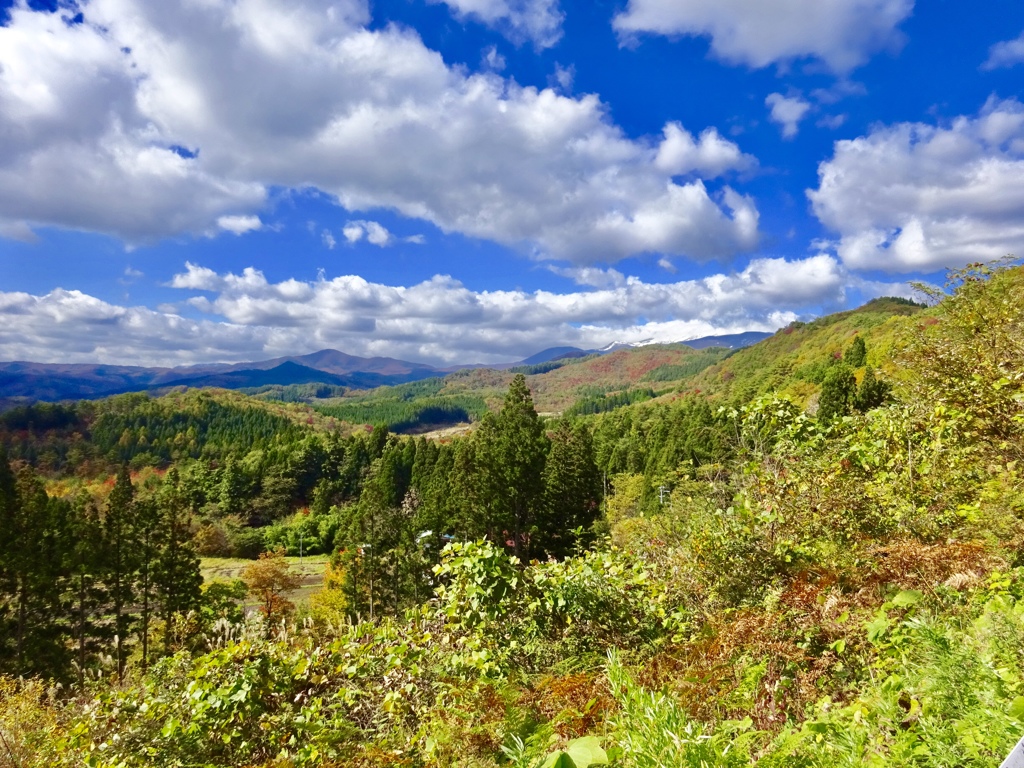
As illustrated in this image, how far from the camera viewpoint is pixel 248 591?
4522 centimetres

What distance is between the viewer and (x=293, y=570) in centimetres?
6278

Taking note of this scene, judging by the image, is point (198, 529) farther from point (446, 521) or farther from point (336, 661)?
point (336, 661)

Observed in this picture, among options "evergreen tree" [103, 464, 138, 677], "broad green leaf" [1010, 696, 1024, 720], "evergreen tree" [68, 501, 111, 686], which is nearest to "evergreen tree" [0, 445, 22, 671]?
"evergreen tree" [68, 501, 111, 686]

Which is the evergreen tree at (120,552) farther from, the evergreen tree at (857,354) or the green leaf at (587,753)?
the evergreen tree at (857,354)

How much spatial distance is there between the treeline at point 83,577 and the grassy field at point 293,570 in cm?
2614

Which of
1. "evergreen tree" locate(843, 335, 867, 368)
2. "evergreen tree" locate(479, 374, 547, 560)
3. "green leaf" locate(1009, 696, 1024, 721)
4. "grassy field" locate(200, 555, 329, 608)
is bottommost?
"grassy field" locate(200, 555, 329, 608)

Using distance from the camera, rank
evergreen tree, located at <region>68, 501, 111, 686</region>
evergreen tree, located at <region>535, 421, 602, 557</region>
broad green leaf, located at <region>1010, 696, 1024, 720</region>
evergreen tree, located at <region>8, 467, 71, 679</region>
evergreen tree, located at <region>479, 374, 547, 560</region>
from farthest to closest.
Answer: evergreen tree, located at <region>535, 421, 602, 557</region> → evergreen tree, located at <region>479, 374, 547, 560</region> → evergreen tree, located at <region>68, 501, 111, 686</region> → evergreen tree, located at <region>8, 467, 71, 679</region> → broad green leaf, located at <region>1010, 696, 1024, 720</region>

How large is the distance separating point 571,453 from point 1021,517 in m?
31.0

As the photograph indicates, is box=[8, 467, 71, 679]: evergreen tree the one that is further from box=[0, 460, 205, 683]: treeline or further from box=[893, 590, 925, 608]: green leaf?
box=[893, 590, 925, 608]: green leaf

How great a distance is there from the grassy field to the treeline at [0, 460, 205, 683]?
85.8 feet

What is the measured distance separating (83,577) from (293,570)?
132 feet

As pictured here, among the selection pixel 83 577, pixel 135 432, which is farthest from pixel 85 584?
pixel 135 432

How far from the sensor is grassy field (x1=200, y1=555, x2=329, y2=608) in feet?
183

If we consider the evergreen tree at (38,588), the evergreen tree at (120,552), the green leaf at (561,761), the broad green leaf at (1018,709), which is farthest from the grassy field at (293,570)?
the broad green leaf at (1018,709)
